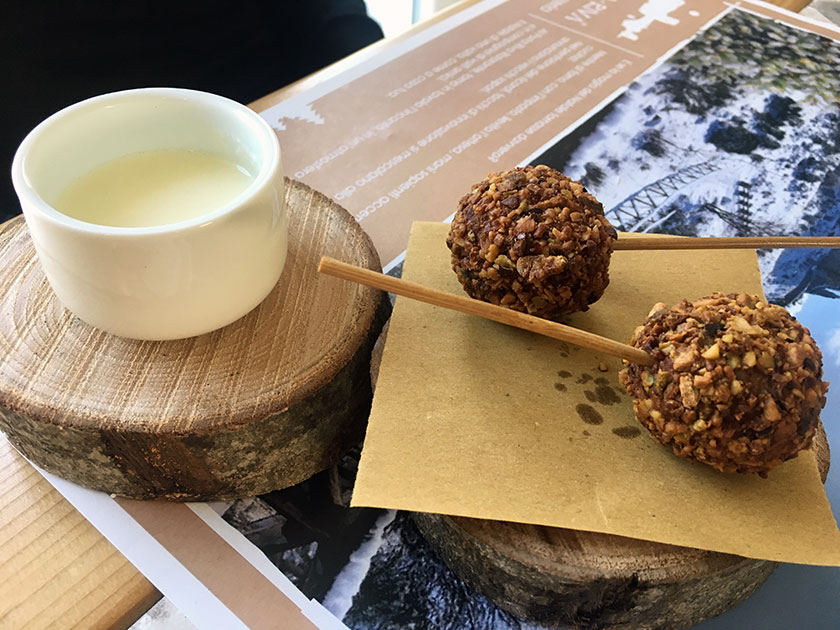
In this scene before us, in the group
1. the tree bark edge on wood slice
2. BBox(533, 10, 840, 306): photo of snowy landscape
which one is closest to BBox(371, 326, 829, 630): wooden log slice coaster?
the tree bark edge on wood slice

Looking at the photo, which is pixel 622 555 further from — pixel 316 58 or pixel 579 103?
pixel 316 58

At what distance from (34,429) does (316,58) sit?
49.4 inches

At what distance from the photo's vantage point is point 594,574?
24.1 inches

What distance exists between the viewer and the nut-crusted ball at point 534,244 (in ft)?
2.39

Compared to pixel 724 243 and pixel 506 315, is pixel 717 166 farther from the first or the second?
pixel 506 315

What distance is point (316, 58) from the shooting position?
1.69 metres

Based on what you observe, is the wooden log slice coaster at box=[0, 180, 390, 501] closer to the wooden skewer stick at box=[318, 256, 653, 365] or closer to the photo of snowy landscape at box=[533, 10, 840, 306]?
the wooden skewer stick at box=[318, 256, 653, 365]

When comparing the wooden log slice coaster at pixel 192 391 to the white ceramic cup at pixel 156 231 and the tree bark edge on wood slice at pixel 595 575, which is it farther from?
the tree bark edge on wood slice at pixel 595 575

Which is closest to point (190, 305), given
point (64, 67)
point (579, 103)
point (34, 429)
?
point (34, 429)

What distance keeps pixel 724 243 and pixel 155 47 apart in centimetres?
119

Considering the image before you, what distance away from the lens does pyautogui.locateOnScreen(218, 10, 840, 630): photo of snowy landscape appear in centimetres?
73

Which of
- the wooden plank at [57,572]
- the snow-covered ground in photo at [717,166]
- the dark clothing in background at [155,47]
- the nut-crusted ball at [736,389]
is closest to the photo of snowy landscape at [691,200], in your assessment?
the snow-covered ground in photo at [717,166]

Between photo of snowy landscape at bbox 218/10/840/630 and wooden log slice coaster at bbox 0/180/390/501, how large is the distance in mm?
87

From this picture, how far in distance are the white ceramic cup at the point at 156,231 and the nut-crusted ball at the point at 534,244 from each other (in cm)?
22
